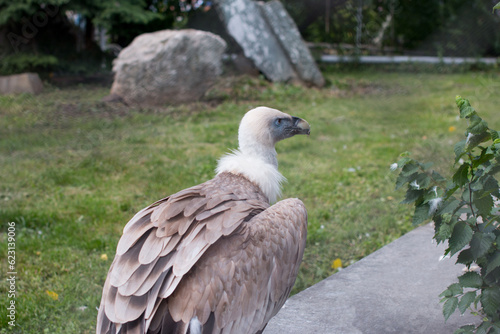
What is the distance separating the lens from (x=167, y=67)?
6.93 metres

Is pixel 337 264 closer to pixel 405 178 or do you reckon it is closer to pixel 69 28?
pixel 405 178

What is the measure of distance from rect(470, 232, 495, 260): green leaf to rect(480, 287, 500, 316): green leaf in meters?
0.13

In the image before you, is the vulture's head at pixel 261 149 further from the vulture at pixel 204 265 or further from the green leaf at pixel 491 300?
the green leaf at pixel 491 300

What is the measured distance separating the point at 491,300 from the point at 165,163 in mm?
3677

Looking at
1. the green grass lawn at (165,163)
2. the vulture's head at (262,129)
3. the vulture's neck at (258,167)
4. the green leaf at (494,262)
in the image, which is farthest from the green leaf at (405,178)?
the green grass lawn at (165,163)

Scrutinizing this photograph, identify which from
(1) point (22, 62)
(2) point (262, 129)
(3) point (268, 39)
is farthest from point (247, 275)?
(3) point (268, 39)

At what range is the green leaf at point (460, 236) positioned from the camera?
6.18ft

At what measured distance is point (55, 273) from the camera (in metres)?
3.28

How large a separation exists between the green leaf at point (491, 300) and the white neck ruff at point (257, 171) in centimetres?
111

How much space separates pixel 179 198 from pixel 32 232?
193 cm

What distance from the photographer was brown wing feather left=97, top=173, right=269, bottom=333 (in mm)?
1924

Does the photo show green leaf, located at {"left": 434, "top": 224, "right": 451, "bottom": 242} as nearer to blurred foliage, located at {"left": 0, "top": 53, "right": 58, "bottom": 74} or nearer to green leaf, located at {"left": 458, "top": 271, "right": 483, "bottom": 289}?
green leaf, located at {"left": 458, "top": 271, "right": 483, "bottom": 289}

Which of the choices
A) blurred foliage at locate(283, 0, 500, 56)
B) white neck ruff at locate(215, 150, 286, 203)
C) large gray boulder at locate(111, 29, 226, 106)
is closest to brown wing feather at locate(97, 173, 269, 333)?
white neck ruff at locate(215, 150, 286, 203)

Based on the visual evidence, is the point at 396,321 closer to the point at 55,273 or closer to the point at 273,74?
A: the point at 55,273
